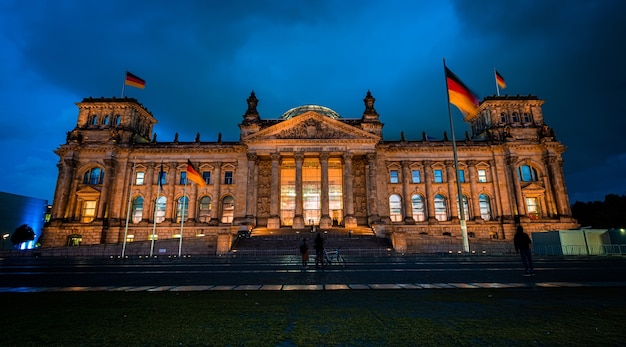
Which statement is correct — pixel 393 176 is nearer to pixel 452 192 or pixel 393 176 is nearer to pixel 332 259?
pixel 452 192

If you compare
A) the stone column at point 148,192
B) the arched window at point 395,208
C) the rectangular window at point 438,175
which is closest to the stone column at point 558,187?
the rectangular window at point 438,175

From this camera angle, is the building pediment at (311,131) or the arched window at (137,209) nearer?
the building pediment at (311,131)

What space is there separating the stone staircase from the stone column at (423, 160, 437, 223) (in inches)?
499

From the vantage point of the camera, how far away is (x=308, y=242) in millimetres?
33000

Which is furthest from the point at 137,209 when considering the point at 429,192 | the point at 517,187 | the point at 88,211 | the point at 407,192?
the point at 517,187

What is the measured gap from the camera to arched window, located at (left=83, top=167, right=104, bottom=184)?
48.6 metres

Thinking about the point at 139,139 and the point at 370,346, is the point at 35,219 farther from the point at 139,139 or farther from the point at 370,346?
the point at 370,346

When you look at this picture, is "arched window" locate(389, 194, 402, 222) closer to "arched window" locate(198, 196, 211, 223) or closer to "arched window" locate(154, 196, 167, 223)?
"arched window" locate(198, 196, 211, 223)

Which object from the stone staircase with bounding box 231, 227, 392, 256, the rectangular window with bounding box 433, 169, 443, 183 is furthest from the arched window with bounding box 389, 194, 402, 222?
the stone staircase with bounding box 231, 227, 392, 256

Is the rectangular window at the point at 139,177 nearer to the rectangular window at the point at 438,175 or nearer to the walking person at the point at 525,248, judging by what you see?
the rectangular window at the point at 438,175

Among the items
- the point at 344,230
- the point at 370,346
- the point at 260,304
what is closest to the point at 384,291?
the point at 260,304

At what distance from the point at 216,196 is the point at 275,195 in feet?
34.8

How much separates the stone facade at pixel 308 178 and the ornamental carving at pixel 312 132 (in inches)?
6.0

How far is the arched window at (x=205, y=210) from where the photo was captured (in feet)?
159
